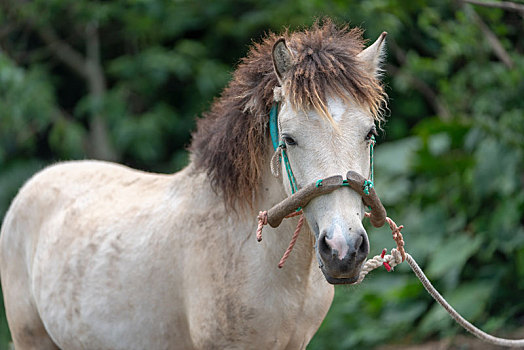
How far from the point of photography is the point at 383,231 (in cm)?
692

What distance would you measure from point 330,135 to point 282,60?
391 millimetres

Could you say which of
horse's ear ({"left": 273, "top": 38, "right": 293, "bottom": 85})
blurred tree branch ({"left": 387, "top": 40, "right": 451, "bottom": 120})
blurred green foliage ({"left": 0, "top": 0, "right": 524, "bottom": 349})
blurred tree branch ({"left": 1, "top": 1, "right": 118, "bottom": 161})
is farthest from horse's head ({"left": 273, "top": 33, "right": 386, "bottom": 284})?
blurred tree branch ({"left": 1, "top": 1, "right": 118, "bottom": 161})

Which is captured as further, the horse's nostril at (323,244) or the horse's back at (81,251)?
the horse's back at (81,251)

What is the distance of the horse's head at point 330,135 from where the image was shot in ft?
7.18

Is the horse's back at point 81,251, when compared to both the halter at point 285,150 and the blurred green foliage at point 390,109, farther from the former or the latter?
the blurred green foliage at point 390,109

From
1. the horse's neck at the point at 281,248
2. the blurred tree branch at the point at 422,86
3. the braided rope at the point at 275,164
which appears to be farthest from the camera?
the blurred tree branch at the point at 422,86

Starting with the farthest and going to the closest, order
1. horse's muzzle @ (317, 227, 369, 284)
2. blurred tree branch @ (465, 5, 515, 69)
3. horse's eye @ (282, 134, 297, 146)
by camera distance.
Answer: blurred tree branch @ (465, 5, 515, 69) → horse's eye @ (282, 134, 297, 146) → horse's muzzle @ (317, 227, 369, 284)

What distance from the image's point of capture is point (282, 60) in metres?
2.51

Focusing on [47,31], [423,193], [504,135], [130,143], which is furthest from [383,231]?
[47,31]

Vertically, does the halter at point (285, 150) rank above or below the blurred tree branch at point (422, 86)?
above

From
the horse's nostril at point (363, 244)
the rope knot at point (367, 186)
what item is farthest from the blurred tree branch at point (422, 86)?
the horse's nostril at point (363, 244)

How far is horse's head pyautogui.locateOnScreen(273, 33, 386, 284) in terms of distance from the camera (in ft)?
7.18

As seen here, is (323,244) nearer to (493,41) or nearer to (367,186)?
(367,186)

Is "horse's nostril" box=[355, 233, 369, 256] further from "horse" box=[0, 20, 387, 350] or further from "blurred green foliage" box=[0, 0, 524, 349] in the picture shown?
"blurred green foliage" box=[0, 0, 524, 349]
